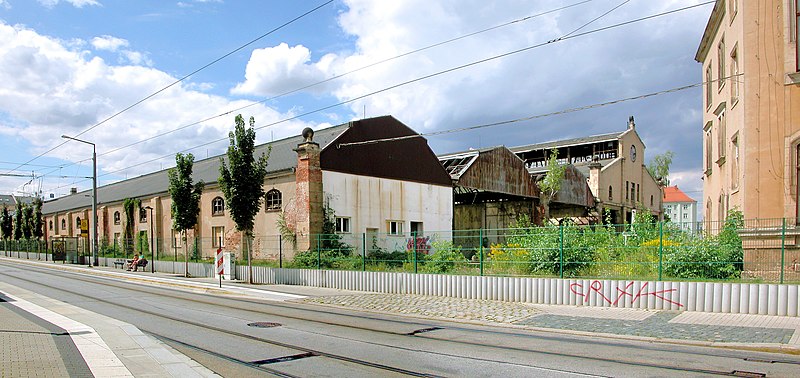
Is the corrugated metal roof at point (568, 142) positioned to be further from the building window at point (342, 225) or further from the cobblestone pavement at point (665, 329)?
the cobblestone pavement at point (665, 329)

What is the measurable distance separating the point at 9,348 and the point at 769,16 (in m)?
20.2

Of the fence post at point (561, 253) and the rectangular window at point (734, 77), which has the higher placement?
the rectangular window at point (734, 77)

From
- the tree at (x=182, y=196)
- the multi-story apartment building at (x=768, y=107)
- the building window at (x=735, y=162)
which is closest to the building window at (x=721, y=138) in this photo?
the building window at (x=735, y=162)

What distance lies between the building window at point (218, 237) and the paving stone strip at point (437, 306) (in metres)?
17.8

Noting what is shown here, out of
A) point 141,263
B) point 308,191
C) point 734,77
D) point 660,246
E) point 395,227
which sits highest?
point 734,77

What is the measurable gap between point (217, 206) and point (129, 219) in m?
14.6

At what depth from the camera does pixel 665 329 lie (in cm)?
1162

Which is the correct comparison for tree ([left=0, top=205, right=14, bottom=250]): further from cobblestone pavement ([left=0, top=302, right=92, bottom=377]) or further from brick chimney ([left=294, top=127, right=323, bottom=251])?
cobblestone pavement ([left=0, top=302, right=92, bottom=377])

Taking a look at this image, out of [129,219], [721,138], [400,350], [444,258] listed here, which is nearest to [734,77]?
[721,138]

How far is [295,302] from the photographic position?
62.0ft

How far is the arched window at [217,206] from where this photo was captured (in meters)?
35.6

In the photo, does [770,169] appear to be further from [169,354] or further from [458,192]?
[458,192]

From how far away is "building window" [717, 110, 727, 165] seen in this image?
22.2 metres

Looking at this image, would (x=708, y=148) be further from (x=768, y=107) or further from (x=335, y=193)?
(x=335, y=193)
